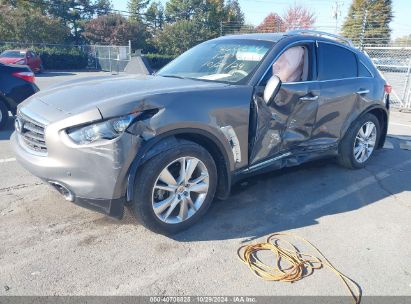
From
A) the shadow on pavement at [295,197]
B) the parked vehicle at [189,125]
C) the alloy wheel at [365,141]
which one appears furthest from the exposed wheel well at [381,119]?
the parked vehicle at [189,125]

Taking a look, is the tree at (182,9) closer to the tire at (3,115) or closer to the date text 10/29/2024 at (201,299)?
the tire at (3,115)

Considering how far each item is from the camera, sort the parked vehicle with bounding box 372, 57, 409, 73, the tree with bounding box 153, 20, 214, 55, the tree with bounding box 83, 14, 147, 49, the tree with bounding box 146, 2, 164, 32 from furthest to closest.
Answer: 1. the tree with bounding box 146, 2, 164, 32
2. the tree with bounding box 83, 14, 147, 49
3. the tree with bounding box 153, 20, 214, 55
4. the parked vehicle with bounding box 372, 57, 409, 73

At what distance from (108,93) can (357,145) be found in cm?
352

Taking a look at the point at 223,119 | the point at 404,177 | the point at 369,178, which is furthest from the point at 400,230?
the point at 223,119

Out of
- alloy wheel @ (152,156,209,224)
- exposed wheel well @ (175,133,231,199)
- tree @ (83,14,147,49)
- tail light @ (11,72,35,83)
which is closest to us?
alloy wheel @ (152,156,209,224)

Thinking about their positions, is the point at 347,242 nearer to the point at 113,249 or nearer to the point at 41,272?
the point at 113,249

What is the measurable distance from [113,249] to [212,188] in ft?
3.26

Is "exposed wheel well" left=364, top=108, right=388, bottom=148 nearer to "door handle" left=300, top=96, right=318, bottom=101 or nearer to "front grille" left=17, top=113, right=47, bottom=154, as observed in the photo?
"door handle" left=300, top=96, right=318, bottom=101

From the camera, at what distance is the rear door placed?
4.16 meters

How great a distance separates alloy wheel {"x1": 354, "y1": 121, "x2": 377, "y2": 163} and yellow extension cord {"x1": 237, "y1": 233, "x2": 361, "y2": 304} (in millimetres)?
2331

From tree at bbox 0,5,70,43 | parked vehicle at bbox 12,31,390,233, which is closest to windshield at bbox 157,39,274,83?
parked vehicle at bbox 12,31,390,233

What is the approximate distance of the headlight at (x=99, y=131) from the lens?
2584 mm

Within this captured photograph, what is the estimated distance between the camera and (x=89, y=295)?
Answer: 7.72 feet

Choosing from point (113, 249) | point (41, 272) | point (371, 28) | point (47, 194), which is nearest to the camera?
point (41, 272)
